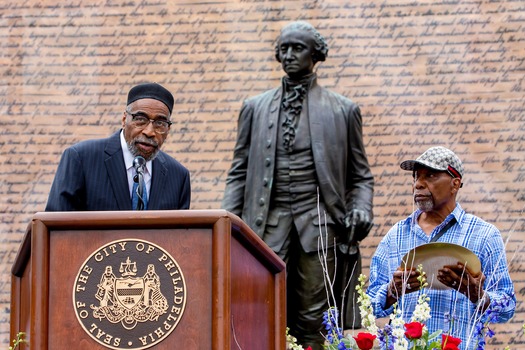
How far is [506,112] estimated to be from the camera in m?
9.70

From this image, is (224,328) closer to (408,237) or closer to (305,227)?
(408,237)

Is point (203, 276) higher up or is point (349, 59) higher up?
point (349, 59)

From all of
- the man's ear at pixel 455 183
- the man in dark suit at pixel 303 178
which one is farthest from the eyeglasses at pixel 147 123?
the man in dark suit at pixel 303 178

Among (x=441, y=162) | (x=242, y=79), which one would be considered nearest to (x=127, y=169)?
(x=441, y=162)

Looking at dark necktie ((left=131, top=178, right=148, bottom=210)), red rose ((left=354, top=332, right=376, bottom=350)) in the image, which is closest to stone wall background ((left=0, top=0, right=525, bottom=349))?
dark necktie ((left=131, top=178, right=148, bottom=210))

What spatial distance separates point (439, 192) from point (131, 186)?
157 centimetres

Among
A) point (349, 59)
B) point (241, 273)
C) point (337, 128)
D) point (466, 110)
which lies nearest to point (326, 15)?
point (349, 59)

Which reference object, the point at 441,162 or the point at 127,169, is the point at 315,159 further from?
the point at 127,169

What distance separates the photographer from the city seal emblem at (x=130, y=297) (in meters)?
3.65

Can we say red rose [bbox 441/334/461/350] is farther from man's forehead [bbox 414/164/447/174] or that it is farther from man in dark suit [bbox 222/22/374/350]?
man in dark suit [bbox 222/22/374/350]

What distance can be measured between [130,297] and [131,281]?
0.04 meters

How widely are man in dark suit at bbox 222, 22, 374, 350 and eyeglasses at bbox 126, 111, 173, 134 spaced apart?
2778mm

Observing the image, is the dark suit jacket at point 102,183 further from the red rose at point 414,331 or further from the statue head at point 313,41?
the statue head at point 313,41

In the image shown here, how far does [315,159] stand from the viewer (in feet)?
25.1
